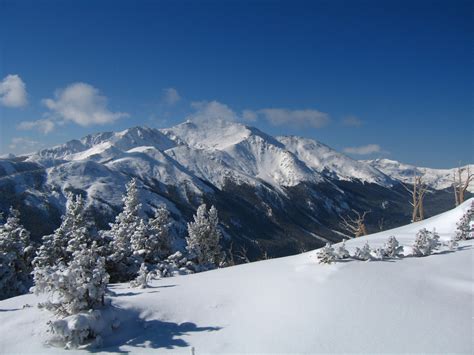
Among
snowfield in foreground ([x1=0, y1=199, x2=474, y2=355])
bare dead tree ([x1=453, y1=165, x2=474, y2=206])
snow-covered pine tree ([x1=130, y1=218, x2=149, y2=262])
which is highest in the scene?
bare dead tree ([x1=453, y1=165, x2=474, y2=206])

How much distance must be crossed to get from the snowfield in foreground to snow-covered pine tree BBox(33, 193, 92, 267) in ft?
44.8

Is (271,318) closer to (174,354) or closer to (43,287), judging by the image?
(174,354)

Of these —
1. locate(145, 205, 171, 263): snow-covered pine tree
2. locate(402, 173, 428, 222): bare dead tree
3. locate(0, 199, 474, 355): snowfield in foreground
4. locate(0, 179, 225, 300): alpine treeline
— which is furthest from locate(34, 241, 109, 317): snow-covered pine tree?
locate(402, 173, 428, 222): bare dead tree

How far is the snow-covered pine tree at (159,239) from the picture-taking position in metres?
25.9

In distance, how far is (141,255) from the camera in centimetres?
2497

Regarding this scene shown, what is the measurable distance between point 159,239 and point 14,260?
10.4 meters

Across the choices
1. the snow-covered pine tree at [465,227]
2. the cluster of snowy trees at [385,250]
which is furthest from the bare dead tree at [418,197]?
the cluster of snowy trees at [385,250]

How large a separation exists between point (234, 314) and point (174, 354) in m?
1.96

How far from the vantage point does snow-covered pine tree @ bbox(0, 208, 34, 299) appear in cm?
2505

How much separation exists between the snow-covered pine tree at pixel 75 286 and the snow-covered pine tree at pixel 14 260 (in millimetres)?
19691

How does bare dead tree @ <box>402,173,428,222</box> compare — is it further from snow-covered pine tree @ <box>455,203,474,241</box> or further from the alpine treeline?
the alpine treeline

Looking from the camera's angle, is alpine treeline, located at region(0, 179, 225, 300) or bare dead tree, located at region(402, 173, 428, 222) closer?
alpine treeline, located at region(0, 179, 225, 300)

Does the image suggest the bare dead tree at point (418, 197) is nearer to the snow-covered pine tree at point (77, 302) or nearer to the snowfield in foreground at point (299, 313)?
the snowfield in foreground at point (299, 313)

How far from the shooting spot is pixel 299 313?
8.78 m
